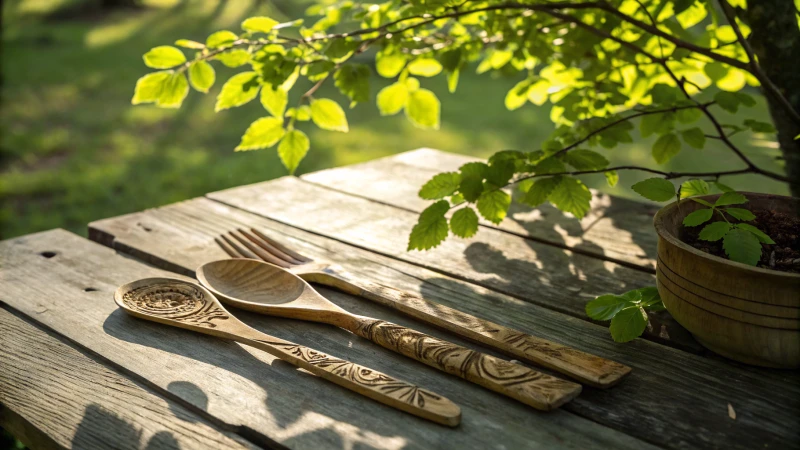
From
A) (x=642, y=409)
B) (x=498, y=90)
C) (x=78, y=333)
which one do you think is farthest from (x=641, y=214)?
(x=498, y=90)

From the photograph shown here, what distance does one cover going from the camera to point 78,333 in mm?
926

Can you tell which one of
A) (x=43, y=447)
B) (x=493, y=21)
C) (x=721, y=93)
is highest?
(x=493, y=21)

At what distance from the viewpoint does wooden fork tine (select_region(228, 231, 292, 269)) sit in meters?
1.14

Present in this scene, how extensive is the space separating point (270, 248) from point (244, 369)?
374 millimetres

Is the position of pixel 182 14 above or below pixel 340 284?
above

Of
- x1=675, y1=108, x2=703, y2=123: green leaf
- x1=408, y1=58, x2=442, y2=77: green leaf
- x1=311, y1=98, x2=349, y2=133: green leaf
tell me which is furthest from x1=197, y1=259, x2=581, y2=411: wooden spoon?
x1=675, y1=108, x2=703, y2=123: green leaf

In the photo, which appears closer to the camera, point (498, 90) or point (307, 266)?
point (307, 266)

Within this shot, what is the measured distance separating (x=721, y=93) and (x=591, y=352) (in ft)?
1.79

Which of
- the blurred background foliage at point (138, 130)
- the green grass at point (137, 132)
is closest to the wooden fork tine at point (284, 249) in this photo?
the blurred background foliage at point (138, 130)

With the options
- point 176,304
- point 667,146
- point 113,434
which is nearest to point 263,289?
point 176,304

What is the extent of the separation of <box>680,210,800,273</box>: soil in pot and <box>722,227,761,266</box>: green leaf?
0.06 m

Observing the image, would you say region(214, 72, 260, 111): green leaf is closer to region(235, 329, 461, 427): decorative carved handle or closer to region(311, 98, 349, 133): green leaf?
region(311, 98, 349, 133): green leaf

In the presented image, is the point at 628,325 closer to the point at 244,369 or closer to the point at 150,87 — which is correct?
the point at 244,369

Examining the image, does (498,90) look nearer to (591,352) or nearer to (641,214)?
(641,214)
